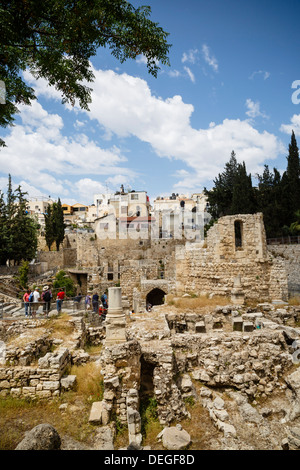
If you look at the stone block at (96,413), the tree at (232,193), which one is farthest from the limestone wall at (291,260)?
the stone block at (96,413)

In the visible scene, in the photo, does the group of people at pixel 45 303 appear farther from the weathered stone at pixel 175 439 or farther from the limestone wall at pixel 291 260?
the limestone wall at pixel 291 260

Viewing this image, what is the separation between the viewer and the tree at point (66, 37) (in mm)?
3908

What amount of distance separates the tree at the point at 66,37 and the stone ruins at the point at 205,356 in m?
5.68

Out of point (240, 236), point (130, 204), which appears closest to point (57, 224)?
point (130, 204)

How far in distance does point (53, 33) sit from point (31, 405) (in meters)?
7.61

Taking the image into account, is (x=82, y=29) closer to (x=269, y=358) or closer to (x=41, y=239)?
(x=269, y=358)

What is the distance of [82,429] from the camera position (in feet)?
16.6

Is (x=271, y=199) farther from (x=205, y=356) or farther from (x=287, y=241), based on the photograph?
(x=205, y=356)

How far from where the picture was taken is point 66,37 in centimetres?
423

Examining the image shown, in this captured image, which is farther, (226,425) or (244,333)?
Answer: (244,333)

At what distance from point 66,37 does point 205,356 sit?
8132 millimetres

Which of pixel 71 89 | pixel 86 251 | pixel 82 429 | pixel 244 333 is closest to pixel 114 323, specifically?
pixel 82 429

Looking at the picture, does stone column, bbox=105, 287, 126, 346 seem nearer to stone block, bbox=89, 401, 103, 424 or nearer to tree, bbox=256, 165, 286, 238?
stone block, bbox=89, 401, 103, 424

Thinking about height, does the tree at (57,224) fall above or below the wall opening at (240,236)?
above
